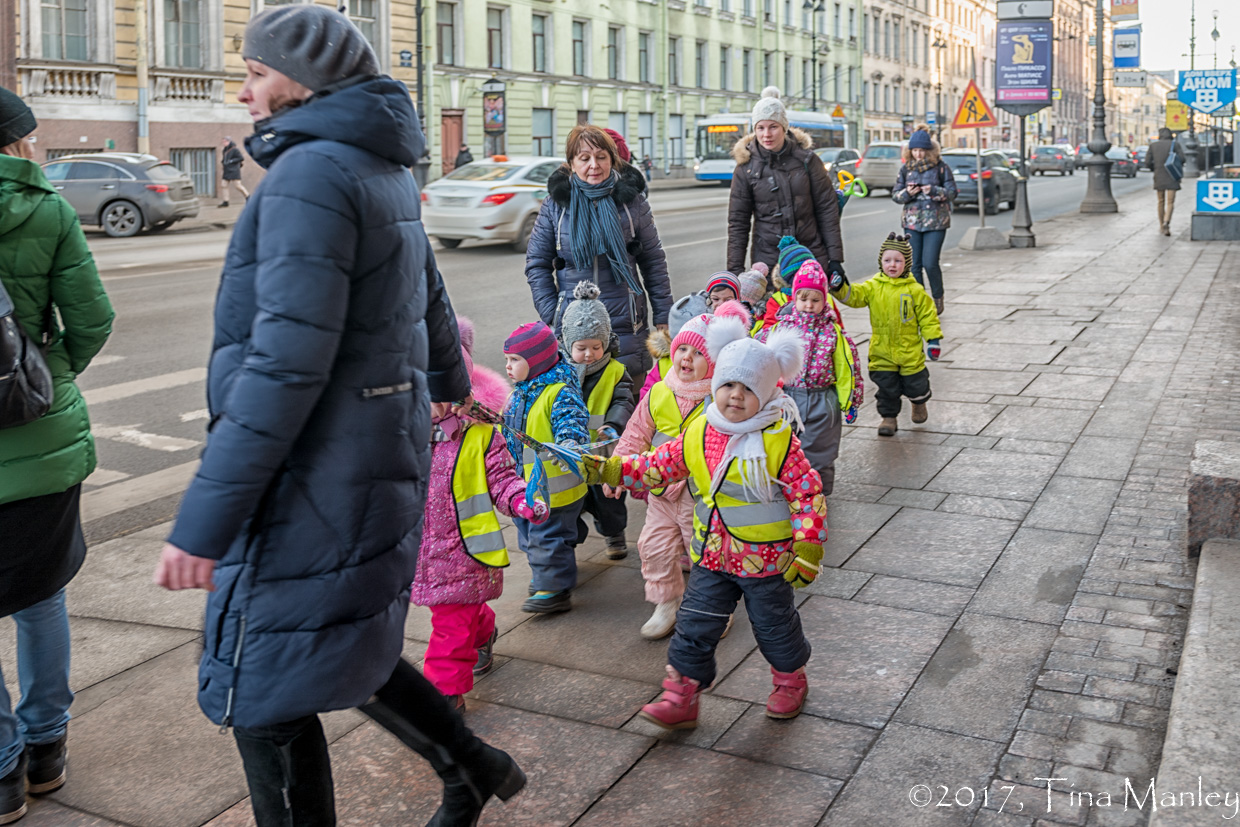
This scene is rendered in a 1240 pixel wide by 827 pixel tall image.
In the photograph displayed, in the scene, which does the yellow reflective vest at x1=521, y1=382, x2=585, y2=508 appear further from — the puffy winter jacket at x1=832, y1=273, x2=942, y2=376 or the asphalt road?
the puffy winter jacket at x1=832, y1=273, x2=942, y2=376

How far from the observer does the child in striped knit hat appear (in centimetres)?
714

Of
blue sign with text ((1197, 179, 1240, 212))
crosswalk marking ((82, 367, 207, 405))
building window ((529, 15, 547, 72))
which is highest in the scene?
building window ((529, 15, 547, 72))

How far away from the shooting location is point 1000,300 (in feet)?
42.6

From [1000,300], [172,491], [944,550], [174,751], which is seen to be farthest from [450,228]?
[174,751]

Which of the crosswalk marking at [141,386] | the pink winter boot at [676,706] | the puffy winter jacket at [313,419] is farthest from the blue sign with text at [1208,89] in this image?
the puffy winter jacket at [313,419]

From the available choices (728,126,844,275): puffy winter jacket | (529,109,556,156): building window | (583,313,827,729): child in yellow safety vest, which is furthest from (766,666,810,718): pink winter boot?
(529,109,556,156): building window

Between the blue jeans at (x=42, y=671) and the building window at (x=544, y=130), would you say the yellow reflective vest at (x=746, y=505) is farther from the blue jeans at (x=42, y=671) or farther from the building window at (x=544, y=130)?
the building window at (x=544, y=130)

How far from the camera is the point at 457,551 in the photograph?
361cm

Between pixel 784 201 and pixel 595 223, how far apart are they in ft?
6.68

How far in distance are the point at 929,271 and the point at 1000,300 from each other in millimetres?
1644

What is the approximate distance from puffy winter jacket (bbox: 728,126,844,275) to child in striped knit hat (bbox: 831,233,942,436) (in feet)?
1.06

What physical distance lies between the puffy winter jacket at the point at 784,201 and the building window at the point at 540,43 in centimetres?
3893

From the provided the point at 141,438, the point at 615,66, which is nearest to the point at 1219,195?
the point at 141,438

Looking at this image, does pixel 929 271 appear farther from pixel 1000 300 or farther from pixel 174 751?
pixel 174 751
